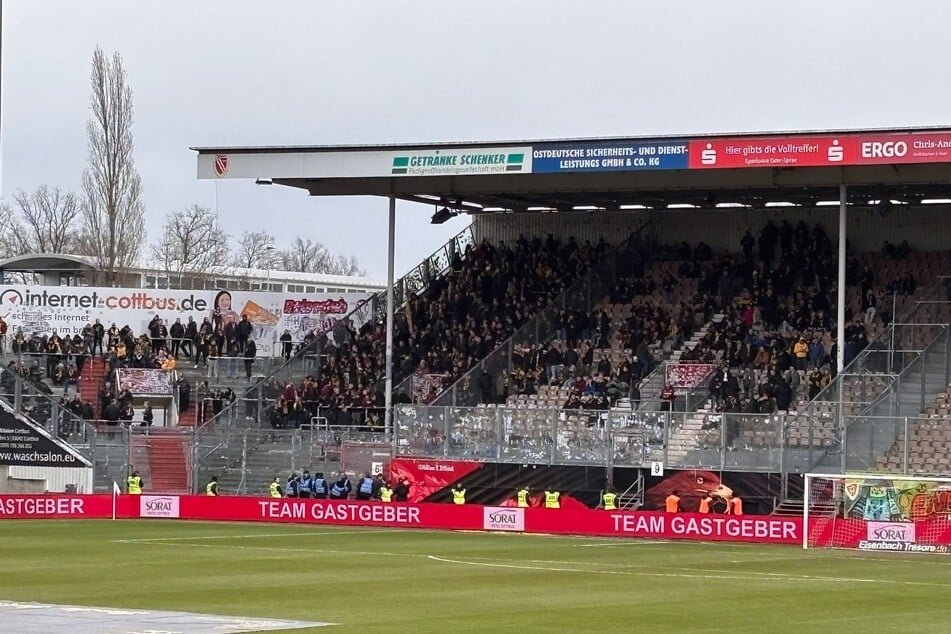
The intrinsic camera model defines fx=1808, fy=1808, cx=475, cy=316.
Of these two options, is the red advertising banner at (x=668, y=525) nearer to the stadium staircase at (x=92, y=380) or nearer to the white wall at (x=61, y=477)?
the white wall at (x=61, y=477)

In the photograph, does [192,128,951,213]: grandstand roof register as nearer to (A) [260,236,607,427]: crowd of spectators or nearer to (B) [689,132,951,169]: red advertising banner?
(B) [689,132,951,169]: red advertising banner

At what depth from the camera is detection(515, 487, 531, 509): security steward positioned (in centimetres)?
4781

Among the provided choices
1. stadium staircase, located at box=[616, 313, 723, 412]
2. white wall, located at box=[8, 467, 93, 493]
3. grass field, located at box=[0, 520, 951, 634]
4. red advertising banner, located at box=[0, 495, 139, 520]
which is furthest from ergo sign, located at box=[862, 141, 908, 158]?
white wall, located at box=[8, 467, 93, 493]

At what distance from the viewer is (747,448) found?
45.5 meters

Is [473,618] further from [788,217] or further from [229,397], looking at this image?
[788,217]

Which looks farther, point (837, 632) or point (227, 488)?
point (227, 488)

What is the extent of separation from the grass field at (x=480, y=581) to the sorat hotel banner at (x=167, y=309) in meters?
21.0

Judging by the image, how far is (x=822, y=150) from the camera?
49.4m

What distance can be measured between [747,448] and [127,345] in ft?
77.4

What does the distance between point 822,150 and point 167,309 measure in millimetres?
26075

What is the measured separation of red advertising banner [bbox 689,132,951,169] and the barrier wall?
1210cm

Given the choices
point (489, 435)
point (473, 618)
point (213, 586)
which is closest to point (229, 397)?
point (489, 435)

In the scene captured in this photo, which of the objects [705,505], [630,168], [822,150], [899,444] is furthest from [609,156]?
[899,444]

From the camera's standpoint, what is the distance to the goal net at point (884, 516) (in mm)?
38312
